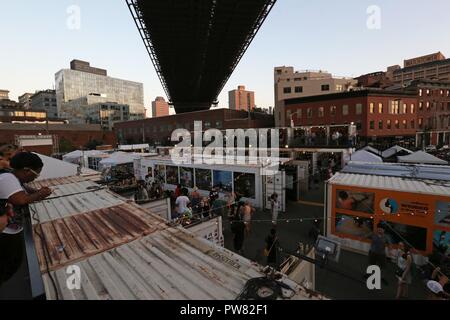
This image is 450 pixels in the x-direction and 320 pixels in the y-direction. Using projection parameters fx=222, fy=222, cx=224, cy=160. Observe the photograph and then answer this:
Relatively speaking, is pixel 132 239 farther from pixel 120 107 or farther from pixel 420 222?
pixel 120 107

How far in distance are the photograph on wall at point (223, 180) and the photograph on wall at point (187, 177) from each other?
7.49 feet

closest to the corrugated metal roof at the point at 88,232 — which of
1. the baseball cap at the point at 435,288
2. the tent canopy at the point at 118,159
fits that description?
the baseball cap at the point at 435,288

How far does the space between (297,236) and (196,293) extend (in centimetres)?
857

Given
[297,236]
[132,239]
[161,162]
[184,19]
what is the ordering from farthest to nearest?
[184,19] < [161,162] < [297,236] < [132,239]

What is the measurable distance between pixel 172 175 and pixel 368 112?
33.1 meters

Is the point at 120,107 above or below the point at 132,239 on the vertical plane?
above

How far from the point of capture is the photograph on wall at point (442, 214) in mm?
7117

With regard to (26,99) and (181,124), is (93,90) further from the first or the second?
(181,124)

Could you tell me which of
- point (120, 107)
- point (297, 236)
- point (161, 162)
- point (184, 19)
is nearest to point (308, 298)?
point (297, 236)

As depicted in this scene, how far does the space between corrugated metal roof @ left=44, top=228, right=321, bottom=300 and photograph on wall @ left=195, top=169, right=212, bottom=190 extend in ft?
38.9

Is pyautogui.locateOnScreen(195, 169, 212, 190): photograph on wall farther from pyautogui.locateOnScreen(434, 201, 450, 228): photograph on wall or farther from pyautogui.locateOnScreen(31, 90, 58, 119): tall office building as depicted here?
pyautogui.locateOnScreen(31, 90, 58, 119): tall office building

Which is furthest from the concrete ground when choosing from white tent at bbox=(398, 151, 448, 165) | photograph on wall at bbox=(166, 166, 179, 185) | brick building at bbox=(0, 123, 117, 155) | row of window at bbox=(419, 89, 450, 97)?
brick building at bbox=(0, 123, 117, 155)

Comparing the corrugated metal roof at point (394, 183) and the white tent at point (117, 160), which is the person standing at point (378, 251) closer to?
the corrugated metal roof at point (394, 183)

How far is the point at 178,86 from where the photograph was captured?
63.8 metres
